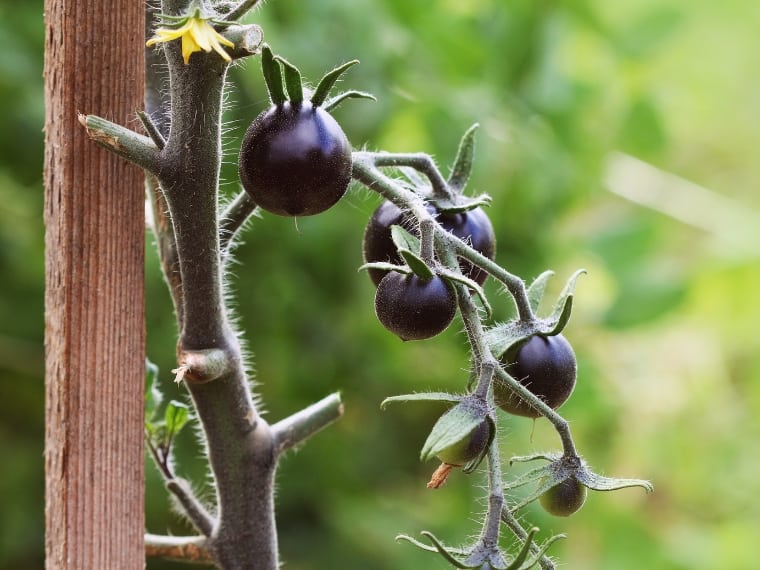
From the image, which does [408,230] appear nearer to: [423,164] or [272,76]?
[423,164]

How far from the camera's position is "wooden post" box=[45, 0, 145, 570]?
57 cm

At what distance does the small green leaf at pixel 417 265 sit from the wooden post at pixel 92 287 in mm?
209

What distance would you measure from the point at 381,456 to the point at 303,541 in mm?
222

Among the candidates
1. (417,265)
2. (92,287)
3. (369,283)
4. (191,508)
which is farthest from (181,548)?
(369,283)

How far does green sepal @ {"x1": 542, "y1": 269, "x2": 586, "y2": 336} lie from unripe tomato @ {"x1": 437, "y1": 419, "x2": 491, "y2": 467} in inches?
3.1

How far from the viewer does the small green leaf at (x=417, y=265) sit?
482mm

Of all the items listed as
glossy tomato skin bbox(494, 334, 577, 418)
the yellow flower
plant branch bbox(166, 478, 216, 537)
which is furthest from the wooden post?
glossy tomato skin bbox(494, 334, 577, 418)

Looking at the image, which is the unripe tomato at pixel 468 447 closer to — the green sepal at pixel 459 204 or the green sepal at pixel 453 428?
the green sepal at pixel 453 428

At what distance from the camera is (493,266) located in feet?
1.70

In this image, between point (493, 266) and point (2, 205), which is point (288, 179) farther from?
point (2, 205)

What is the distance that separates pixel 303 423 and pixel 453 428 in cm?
19

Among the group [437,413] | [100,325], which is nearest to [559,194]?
[437,413]

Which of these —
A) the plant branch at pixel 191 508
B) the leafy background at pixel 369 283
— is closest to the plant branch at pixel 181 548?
the plant branch at pixel 191 508

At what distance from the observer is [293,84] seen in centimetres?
50
